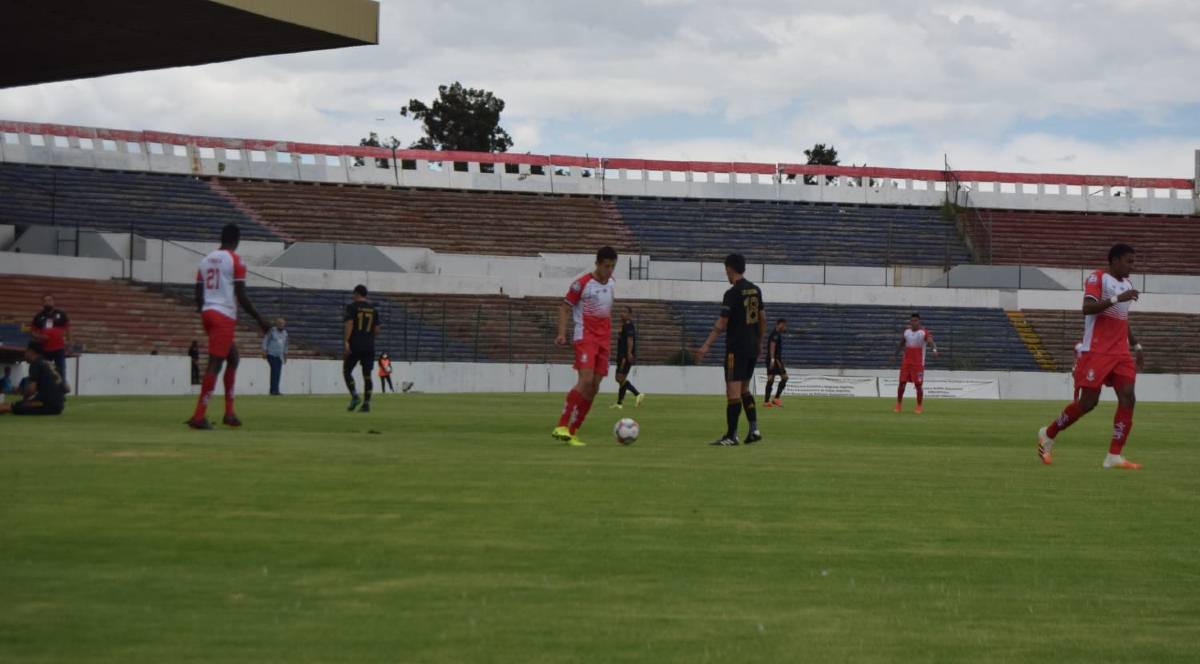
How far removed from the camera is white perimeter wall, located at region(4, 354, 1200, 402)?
127 ft

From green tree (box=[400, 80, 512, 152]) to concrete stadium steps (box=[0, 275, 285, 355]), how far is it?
57.4 meters

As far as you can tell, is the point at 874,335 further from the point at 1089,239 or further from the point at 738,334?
the point at 738,334

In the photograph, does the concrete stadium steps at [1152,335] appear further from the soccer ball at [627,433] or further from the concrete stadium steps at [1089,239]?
the soccer ball at [627,433]

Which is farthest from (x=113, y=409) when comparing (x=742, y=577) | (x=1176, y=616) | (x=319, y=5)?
(x=1176, y=616)

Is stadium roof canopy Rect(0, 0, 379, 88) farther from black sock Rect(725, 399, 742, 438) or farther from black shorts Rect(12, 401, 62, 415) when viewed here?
black sock Rect(725, 399, 742, 438)

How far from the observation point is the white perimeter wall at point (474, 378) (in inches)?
1524

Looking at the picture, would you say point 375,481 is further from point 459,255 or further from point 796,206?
point 796,206

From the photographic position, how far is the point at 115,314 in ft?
155

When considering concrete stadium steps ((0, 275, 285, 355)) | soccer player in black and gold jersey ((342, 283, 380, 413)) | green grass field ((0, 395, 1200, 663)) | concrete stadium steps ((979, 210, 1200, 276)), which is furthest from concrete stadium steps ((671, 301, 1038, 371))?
green grass field ((0, 395, 1200, 663))

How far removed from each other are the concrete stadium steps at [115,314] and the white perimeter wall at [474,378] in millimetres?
4626

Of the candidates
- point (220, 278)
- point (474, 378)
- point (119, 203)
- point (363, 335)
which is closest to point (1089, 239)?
point (474, 378)

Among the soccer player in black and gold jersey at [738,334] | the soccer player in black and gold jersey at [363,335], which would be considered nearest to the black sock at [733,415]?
the soccer player in black and gold jersey at [738,334]

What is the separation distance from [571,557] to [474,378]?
129 ft

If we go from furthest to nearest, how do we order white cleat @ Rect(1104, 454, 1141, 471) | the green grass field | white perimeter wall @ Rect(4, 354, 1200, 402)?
white perimeter wall @ Rect(4, 354, 1200, 402)
white cleat @ Rect(1104, 454, 1141, 471)
the green grass field
